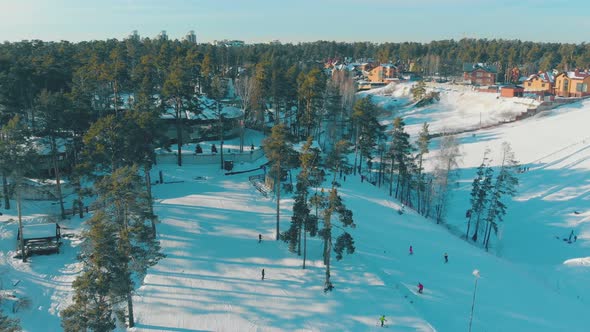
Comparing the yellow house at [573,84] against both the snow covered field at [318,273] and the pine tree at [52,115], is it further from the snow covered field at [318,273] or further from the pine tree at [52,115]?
the pine tree at [52,115]

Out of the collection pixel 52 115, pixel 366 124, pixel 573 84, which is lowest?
pixel 366 124

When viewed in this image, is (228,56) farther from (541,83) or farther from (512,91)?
(541,83)

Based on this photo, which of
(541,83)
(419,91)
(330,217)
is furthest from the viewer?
(419,91)

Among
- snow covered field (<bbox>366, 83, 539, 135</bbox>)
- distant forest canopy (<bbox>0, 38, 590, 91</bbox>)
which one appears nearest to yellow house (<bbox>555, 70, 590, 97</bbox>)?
snow covered field (<bbox>366, 83, 539, 135</bbox>)

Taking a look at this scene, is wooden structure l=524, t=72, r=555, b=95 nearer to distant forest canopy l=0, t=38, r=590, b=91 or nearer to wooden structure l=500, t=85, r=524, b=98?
wooden structure l=500, t=85, r=524, b=98

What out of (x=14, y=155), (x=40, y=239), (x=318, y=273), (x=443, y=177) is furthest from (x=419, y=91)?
(x=14, y=155)

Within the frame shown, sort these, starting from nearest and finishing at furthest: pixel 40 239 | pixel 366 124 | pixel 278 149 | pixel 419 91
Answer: pixel 40 239, pixel 278 149, pixel 366 124, pixel 419 91
